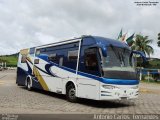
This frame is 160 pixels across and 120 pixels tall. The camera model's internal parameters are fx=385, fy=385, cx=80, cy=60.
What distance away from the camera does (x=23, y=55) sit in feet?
86.6

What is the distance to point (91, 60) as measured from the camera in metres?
16.3

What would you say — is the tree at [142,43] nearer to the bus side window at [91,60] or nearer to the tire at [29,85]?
the tire at [29,85]

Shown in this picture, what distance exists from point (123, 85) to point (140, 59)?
7.41 ft

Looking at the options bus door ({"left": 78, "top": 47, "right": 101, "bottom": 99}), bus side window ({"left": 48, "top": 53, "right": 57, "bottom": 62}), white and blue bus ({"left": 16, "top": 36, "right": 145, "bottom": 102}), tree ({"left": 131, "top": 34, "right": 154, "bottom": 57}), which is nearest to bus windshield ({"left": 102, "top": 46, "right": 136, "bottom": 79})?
white and blue bus ({"left": 16, "top": 36, "right": 145, "bottom": 102})

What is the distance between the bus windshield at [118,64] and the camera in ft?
51.4

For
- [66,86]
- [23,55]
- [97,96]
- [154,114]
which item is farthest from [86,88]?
[23,55]

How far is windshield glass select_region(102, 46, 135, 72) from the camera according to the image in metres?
Result: 15.8

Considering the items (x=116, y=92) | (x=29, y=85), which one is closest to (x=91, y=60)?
(x=116, y=92)

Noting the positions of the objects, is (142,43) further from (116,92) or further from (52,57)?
(116,92)

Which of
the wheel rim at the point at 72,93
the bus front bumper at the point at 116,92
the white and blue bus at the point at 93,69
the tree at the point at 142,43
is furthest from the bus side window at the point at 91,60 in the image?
the tree at the point at 142,43

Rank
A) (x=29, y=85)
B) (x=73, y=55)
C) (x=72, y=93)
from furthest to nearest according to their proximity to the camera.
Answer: (x=29, y=85), (x=73, y=55), (x=72, y=93)

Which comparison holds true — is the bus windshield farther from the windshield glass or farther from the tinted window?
the tinted window

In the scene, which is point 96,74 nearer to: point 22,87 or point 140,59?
point 140,59

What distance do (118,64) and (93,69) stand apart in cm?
106
